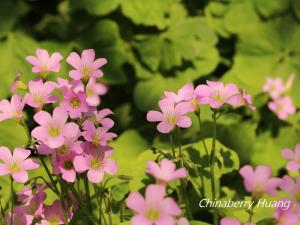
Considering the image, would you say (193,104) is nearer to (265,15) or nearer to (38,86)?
(38,86)

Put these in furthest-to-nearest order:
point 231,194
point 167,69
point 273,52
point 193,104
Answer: point 273,52
point 167,69
point 231,194
point 193,104

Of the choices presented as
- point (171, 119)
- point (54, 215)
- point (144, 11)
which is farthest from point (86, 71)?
point (144, 11)

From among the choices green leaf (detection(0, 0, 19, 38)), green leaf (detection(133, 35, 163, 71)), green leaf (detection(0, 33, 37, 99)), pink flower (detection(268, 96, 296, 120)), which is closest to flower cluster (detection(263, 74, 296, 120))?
pink flower (detection(268, 96, 296, 120))

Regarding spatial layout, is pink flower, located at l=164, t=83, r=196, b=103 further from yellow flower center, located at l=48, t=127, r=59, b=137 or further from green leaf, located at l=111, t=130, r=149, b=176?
green leaf, located at l=111, t=130, r=149, b=176

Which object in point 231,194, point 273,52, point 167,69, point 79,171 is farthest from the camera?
point 273,52

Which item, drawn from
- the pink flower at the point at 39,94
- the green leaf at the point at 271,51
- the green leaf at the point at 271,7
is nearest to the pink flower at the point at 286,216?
the pink flower at the point at 39,94

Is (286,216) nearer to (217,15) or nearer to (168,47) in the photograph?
(168,47)

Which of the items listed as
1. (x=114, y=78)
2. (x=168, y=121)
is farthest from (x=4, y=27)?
(x=168, y=121)
